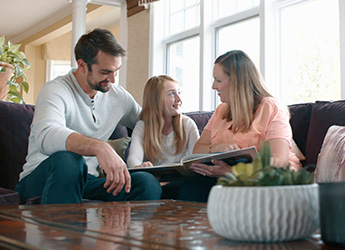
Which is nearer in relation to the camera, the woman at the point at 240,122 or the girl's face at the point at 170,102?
the woman at the point at 240,122

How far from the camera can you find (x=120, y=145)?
7.67 ft

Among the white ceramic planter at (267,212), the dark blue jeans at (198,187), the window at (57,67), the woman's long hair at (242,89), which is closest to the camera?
the white ceramic planter at (267,212)

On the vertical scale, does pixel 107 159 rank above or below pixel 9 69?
below

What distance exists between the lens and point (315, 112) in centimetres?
204

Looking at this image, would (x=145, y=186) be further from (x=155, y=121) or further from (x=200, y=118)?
(x=200, y=118)

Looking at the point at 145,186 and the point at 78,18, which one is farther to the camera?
the point at 78,18

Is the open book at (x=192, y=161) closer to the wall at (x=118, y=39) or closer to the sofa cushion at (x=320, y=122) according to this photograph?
the sofa cushion at (x=320, y=122)

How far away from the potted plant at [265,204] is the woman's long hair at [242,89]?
1.39 metres

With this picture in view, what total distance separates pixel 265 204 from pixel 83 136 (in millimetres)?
1192

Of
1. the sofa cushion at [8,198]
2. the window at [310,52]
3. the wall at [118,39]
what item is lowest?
the sofa cushion at [8,198]

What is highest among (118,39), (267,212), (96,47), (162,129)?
(118,39)

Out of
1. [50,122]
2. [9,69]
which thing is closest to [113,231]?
[50,122]

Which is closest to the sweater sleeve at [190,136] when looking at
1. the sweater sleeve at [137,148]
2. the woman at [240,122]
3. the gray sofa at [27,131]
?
the woman at [240,122]

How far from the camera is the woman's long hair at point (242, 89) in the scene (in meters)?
2.01
